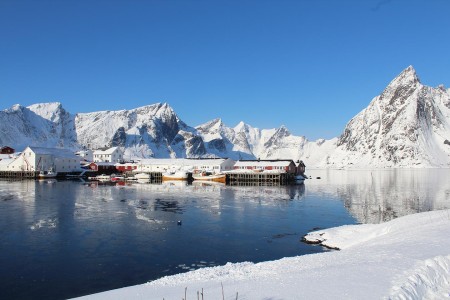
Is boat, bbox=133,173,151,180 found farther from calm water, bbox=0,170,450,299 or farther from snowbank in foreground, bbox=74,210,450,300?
snowbank in foreground, bbox=74,210,450,300

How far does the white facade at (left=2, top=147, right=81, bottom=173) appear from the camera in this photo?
12962 centimetres

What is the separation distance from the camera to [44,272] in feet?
73.8

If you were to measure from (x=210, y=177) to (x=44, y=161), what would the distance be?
5645cm

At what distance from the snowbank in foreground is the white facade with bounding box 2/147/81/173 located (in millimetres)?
125235

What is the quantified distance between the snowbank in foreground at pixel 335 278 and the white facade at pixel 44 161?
411 ft

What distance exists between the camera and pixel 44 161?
13212cm

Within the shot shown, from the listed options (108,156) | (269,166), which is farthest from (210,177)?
(108,156)

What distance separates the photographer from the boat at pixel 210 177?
11681 centimetres

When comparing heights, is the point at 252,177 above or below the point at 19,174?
below

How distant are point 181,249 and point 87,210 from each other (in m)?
23.6

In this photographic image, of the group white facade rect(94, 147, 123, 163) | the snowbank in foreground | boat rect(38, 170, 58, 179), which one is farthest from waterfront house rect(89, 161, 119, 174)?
the snowbank in foreground

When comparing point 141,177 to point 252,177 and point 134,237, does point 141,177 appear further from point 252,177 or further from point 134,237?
point 134,237

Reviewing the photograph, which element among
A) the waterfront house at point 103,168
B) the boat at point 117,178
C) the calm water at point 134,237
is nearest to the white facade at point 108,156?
the waterfront house at point 103,168

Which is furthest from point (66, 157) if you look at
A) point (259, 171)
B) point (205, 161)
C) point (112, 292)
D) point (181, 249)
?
point (112, 292)
